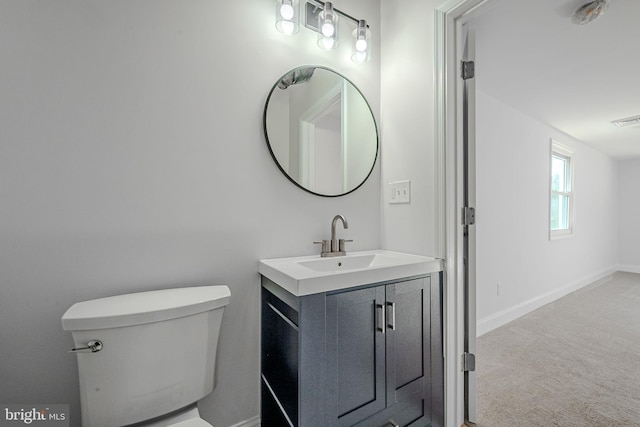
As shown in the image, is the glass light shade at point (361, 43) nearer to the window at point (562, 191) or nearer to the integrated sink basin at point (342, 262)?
the integrated sink basin at point (342, 262)

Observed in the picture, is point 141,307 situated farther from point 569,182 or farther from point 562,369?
point 569,182

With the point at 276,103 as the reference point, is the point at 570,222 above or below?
below

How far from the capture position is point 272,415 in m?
1.20

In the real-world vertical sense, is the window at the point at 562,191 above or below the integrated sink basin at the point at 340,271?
above

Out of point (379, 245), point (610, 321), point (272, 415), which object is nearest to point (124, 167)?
point (272, 415)

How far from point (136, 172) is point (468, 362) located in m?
1.80

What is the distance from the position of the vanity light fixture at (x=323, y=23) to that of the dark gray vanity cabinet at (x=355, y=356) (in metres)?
1.27

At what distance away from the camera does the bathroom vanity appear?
95 cm

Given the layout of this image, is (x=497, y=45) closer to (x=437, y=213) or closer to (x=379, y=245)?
(x=437, y=213)

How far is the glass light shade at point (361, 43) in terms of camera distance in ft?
4.97

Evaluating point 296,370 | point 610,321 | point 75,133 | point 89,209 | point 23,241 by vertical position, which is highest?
point 75,133

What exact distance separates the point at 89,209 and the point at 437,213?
149cm

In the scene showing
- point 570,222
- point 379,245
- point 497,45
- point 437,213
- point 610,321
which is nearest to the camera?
point 437,213

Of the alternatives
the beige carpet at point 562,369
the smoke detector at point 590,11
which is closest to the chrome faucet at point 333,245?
the beige carpet at point 562,369
